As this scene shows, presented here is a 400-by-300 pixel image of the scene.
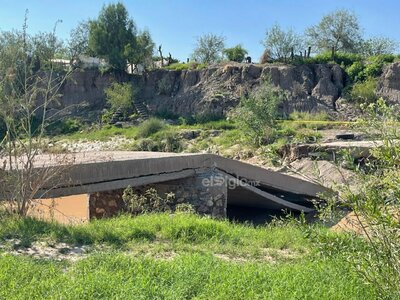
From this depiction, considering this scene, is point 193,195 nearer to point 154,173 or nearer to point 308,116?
point 154,173

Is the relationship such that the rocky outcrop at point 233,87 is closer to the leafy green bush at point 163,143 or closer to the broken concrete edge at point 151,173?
the leafy green bush at point 163,143

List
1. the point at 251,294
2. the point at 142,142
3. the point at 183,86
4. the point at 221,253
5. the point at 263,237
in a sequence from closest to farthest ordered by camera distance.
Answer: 1. the point at 251,294
2. the point at 221,253
3. the point at 263,237
4. the point at 142,142
5. the point at 183,86

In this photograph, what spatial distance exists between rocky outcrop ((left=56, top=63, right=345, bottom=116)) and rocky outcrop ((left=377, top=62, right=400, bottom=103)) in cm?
268

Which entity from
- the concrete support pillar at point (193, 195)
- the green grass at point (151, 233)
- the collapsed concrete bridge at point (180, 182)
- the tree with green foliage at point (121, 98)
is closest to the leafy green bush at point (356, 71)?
the tree with green foliage at point (121, 98)

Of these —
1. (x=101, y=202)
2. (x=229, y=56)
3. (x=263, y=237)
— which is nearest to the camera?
(x=263, y=237)

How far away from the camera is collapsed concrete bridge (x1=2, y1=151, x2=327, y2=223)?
9789 mm

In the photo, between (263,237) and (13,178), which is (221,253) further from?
(13,178)

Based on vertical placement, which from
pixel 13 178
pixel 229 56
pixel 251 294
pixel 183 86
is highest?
pixel 229 56

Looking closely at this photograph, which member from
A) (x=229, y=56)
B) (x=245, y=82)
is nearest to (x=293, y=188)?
(x=245, y=82)

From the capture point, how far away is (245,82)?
3322 centimetres

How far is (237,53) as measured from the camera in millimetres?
38250

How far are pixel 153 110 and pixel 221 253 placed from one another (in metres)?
29.2

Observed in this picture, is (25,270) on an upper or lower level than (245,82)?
lower

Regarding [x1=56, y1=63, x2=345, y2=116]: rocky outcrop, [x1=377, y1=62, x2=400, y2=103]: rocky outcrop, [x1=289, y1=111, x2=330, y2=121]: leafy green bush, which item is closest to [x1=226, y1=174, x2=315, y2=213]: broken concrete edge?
[x1=289, y1=111, x2=330, y2=121]: leafy green bush
